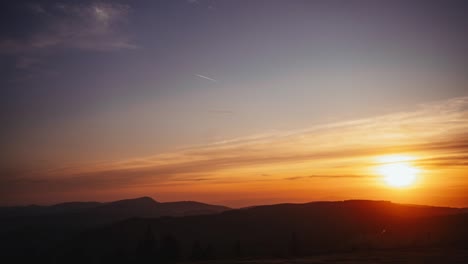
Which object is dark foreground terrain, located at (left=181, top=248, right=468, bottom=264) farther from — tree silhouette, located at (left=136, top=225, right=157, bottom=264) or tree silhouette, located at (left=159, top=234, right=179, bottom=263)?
tree silhouette, located at (left=136, top=225, right=157, bottom=264)

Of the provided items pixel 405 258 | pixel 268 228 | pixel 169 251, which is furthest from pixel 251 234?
pixel 405 258

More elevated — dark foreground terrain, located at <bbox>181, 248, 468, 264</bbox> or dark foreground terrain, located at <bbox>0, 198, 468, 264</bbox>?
dark foreground terrain, located at <bbox>181, 248, 468, 264</bbox>

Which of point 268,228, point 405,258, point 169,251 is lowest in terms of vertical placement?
point 268,228

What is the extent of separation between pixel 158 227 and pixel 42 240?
70.8m

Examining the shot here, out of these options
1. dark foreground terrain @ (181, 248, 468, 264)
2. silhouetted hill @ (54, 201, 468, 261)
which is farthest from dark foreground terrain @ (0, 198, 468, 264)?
dark foreground terrain @ (181, 248, 468, 264)

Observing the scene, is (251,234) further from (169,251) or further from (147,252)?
(147,252)

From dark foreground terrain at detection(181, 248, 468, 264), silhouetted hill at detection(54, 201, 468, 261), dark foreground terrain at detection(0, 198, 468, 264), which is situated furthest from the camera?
silhouetted hill at detection(54, 201, 468, 261)

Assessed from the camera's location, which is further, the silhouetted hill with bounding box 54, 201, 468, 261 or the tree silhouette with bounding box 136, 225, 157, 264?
the silhouetted hill with bounding box 54, 201, 468, 261

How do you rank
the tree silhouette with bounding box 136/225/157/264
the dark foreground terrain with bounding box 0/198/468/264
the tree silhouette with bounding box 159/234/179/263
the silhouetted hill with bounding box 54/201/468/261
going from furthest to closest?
the silhouetted hill with bounding box 54/201/468/261 < the dark foreground terrain with bounding box 0/198/468/264 < the tree silhouette with bounding box 136/225/157/264 < the tree silhouette with bounding box 159/234/179/263

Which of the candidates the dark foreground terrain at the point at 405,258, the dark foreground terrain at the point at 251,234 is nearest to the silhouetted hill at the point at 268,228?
the dark foreground terrain at the point at 251,234

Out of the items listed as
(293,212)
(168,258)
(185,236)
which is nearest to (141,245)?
(168,258)

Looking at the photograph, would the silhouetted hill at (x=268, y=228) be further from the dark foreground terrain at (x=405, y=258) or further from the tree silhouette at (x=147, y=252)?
the dark foreground terrain at (x=405, y=258)

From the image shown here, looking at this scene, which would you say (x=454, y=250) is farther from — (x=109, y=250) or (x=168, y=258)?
(x=109, y=250)

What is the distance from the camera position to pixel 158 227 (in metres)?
119
